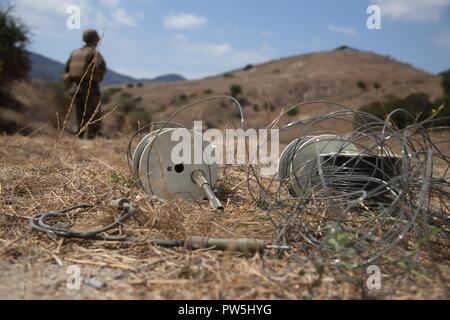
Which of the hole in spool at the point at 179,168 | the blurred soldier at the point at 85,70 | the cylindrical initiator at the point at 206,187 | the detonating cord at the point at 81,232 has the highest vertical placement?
the blurred soldier at the point at 85,70

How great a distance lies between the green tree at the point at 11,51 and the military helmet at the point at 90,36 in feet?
31.8

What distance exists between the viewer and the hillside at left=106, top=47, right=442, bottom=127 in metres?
34.3

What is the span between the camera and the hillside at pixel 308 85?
A: 3431 centimetres

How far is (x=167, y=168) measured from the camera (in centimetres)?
318

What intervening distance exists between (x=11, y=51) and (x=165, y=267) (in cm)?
1825

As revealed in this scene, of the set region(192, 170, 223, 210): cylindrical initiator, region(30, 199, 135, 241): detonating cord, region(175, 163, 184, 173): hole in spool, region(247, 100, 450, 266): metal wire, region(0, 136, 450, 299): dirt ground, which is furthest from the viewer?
region(175, 163, 184, 173): hole in spool

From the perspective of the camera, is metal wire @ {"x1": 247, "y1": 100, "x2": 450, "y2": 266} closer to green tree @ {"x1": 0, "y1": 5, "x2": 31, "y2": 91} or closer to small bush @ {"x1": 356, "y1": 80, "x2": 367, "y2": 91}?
green tree @ {"x1": 0, "y1": 5, "x2": 31, "y2": 91}

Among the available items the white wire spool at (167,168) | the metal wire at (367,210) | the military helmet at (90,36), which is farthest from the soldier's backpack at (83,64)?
the metal wire at (367,210)

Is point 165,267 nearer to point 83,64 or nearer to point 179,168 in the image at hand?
point 179,168

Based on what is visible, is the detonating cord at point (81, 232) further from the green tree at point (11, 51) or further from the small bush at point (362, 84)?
the small bush at point (362, 84)

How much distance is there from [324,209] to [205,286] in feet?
3.37

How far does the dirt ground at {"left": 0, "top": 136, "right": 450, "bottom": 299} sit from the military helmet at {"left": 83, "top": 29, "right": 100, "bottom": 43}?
248 inches

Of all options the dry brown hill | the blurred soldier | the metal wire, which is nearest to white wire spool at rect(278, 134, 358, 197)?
the metal wire

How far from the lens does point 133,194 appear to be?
3.11 metres
